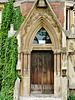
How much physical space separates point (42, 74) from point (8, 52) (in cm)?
229

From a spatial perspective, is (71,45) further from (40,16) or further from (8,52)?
(8,52)

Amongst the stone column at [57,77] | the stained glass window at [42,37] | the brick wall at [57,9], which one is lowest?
the stone column at [57,77]

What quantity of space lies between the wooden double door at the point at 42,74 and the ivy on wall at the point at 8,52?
1282mm

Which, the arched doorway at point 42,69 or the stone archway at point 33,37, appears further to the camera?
the arched doorway at point 42,69

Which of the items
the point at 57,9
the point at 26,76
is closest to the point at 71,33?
the point at 57,9

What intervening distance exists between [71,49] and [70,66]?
38.4 inches

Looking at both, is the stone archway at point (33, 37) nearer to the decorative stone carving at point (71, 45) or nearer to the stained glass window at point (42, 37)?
the stained glass window at point (42, 37)

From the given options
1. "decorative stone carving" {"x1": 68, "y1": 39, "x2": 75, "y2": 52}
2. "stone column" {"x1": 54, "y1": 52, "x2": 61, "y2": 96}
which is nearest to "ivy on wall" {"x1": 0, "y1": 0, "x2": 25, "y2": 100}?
"stone column" {"x1": 54, "y1": 52, "x2": 61, "y2": 96}

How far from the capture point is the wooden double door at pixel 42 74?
1205 cm

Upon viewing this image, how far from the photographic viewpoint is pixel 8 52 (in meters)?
11.5

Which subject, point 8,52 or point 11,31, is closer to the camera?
point 8,52

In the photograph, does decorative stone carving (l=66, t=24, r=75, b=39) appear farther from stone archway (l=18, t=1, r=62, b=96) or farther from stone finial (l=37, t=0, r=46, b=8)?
stone finial (l=37, t=0, r=46, b=8)

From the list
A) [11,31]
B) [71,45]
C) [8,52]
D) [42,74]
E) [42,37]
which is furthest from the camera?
[42,74]

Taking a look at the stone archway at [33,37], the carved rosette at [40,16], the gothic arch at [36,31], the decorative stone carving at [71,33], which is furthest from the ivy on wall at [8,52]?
the decorative stone carving at [71,33]
